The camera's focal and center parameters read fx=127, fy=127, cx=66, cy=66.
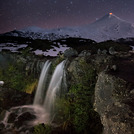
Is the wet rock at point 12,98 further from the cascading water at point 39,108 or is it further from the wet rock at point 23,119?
the wet rock at point 23,119

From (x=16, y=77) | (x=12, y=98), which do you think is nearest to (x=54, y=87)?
(x=12, y=98)

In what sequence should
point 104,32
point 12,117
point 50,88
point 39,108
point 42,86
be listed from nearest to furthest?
point 12,117, point 39,108, point 50,88, point 42,86, point 104,32

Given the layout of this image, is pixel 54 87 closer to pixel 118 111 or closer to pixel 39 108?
pixel 39 108

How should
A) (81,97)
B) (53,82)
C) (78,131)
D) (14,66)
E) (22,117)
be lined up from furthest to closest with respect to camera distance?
(14,66) < (53,82) < (22,117) < (81,97) < (78,131)

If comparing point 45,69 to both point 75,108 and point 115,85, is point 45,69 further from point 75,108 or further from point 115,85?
point 115,85

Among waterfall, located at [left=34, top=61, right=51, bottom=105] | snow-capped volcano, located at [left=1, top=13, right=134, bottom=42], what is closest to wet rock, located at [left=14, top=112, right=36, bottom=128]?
waterfall, located at [left=34, top=61, right=51, bottom=105]

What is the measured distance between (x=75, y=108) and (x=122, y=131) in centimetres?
610

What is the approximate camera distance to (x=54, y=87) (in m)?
13.5

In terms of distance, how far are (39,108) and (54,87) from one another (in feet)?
9.57

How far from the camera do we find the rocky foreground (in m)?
3.73

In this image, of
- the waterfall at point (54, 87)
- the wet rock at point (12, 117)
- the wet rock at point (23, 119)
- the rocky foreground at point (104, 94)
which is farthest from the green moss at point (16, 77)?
the wet rock at point (23, 119)

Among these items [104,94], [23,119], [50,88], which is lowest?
[23,119]

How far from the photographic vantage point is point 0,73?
787 inches

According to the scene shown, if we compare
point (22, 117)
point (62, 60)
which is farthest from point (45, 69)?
point (22, 117)
